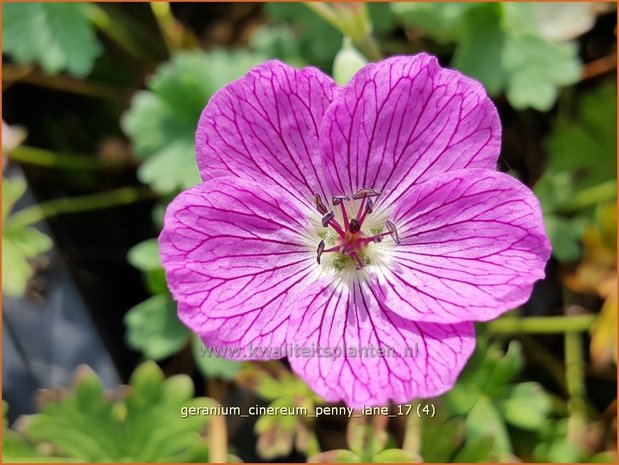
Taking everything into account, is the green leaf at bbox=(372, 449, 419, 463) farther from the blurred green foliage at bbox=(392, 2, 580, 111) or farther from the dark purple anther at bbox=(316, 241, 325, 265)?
the blurred green foliage at bbox=(392, 2, 580, 111)

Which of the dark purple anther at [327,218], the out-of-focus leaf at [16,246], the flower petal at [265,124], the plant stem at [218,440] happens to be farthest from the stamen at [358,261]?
the out-of-focus leaf at [16,246]

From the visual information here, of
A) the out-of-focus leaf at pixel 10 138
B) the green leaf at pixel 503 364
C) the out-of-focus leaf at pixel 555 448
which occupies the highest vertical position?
the out-of-focus leaf at pixel 10 138

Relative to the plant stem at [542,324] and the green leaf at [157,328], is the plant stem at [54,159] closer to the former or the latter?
the green leaf at [157,328]

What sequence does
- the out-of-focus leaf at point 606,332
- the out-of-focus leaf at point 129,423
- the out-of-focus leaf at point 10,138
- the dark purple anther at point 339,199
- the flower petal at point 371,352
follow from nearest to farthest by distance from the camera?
the flower petal at point 371,352 → the dark purple anther at point 339,199 → the out-of-focus leaf at point 129,423 → the out-of-focus leaf at point 606,332 → the out-of-focus leaf at point 10,138

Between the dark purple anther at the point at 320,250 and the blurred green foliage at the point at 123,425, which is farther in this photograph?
the blurred green foliage at the point at 123,425

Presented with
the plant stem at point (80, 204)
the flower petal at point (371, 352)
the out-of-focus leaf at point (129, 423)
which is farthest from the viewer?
the plant stem at point (80, 204)

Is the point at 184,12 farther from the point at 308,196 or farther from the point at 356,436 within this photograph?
the point at 356,436

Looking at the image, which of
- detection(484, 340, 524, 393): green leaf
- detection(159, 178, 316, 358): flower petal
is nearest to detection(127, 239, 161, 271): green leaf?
detection(159, 178, 316, 358): flower petal

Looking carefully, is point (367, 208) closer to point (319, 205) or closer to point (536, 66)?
point (319, 205)
